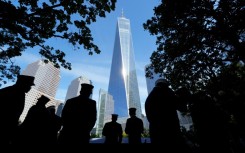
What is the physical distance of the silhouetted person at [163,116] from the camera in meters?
3.46

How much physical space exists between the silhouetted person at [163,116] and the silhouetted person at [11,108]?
3000 mm

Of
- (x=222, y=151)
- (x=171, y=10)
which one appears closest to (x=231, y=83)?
(x=171, y=10)

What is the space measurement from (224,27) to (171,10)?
3263 mm

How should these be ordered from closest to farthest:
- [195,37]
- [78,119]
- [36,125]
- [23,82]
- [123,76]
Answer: [78,119], [23,82], [36,125], [195,37], [123,76]

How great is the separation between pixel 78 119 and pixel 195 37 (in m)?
9.82

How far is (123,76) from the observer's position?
165875 mm

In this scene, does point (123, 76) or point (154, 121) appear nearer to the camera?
point (154, 121)

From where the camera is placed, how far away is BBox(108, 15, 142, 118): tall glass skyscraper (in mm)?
169375

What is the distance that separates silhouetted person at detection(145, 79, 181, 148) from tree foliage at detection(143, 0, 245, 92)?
7399 mm

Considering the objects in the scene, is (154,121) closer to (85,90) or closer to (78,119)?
(78,119)

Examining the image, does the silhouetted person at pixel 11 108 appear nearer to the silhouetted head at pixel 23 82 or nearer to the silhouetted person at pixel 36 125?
the silhouetted head at pixel 23 82

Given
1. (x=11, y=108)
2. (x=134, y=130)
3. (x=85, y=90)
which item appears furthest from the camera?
(x=134, y=130)

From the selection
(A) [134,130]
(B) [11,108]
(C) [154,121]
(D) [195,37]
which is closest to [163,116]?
(C) [154,121]

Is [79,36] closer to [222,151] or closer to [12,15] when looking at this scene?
[12,15]
